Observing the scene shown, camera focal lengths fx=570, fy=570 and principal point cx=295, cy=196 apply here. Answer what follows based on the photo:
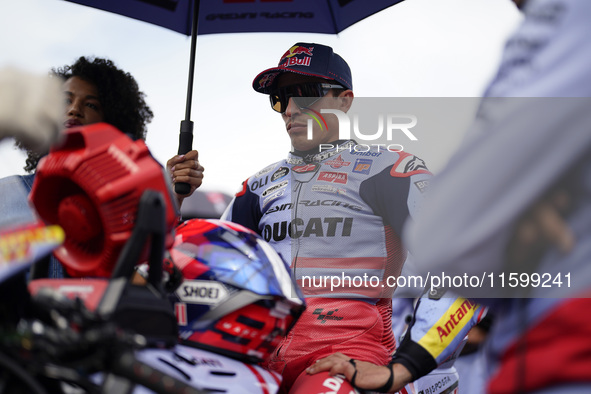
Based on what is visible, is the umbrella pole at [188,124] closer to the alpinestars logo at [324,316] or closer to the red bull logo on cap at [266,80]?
the red bull logo on cap at [266,80]

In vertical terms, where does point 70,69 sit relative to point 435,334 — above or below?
above

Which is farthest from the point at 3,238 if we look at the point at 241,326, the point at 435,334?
the point at 435,334

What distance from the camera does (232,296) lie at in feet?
5.39

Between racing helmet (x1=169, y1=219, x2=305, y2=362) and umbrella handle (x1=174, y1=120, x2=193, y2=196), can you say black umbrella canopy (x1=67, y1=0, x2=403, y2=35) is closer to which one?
umbrella handle (x1=174, y1=120, x2=193, y2=196)

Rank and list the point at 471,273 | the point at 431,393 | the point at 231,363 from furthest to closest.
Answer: the point at 431,393, the point at 231,363, the point at 471,273

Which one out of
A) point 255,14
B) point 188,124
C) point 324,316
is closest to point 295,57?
point 188,124

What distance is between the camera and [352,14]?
3525mm

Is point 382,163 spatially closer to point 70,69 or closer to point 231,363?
point 231,363

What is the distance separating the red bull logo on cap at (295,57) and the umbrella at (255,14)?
0.64m

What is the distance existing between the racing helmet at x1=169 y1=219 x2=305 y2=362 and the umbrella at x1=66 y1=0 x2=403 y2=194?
209 cm

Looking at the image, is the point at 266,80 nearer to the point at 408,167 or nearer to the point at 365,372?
the point at 408,167

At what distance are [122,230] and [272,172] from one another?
174 cm

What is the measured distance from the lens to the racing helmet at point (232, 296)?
1625 millimetres

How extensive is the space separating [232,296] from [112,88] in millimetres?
1792
